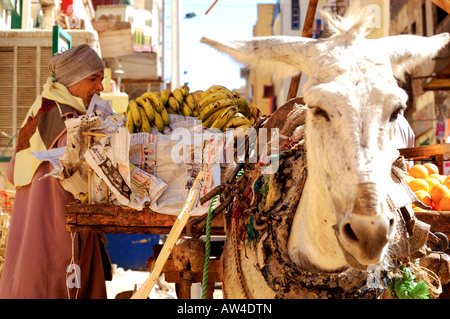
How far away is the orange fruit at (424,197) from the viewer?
11.4ft

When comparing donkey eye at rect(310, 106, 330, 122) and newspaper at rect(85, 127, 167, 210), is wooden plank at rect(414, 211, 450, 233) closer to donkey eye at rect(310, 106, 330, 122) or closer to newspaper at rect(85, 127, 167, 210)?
donkey eye at rect(310, 106, 330, 122)

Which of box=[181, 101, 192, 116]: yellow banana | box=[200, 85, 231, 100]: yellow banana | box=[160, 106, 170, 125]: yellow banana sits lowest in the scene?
box=[160, 106, 170, 125]: yellow banana

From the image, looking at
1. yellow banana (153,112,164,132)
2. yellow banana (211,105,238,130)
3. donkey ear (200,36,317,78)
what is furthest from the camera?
yellow banana (153,112,164,132)

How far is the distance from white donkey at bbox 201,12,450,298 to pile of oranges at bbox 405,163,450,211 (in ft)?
4.54

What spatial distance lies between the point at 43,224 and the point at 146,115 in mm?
1243

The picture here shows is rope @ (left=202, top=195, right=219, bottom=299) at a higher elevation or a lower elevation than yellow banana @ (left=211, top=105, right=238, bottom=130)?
lower

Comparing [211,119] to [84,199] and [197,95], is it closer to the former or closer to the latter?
[197,95]

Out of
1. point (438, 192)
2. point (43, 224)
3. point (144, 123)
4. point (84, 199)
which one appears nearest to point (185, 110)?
point (144, 123)

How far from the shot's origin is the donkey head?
169cm

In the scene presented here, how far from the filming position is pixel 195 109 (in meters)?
4.10

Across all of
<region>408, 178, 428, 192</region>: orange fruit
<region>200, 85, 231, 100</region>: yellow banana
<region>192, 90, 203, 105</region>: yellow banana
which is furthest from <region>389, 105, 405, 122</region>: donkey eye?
<region>192, 90, 203, 105</region>: yellow banana

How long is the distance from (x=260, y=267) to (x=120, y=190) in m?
1.35
